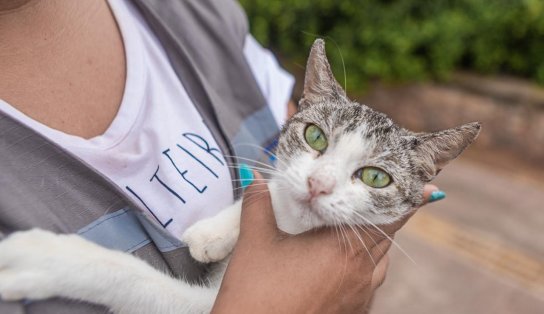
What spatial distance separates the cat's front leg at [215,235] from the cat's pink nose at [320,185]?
24 cm

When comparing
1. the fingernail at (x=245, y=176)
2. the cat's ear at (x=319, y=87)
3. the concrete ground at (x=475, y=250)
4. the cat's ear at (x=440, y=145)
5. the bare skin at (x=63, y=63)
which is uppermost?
the bare skin at (x=63, y=63)

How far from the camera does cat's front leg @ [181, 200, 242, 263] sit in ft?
4.65

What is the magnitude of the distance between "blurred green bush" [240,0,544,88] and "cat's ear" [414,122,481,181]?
3518 millimetres

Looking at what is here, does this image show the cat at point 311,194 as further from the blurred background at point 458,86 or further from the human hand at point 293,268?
the blurred background at point 458,86

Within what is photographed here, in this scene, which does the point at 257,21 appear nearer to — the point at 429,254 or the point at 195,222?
the point at 429,254

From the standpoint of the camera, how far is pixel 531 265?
3.67 m

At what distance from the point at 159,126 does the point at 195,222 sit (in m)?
0.26

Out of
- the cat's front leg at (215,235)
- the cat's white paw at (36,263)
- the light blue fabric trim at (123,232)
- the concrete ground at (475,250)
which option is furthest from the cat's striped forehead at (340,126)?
the concrete ground at (475,250)

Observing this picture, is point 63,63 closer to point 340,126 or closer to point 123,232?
point 123,232

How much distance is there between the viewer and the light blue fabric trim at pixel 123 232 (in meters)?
1.28

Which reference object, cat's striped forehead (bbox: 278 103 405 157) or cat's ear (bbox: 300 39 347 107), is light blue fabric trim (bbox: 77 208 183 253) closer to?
cat's striped forehead (bbox: 278 103 405 157)

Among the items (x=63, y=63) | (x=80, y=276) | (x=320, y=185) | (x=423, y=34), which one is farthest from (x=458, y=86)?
(x=80, y=276)

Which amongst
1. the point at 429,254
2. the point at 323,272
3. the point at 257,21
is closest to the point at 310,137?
the point at 323,272

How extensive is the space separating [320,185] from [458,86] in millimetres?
4013
